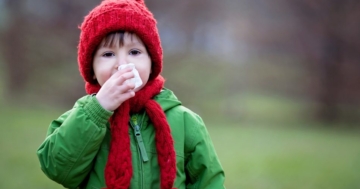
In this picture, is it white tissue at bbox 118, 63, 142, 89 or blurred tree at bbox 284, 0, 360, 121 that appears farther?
blurred tree at bbox 284, 0, 360, 121

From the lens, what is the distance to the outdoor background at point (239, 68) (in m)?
5.12

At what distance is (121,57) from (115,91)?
0.14 meters

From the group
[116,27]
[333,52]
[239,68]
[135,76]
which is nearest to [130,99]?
[135,76]

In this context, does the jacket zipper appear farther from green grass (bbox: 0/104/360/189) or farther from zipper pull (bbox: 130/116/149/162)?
green grass (bbox: 0/104/360/189)

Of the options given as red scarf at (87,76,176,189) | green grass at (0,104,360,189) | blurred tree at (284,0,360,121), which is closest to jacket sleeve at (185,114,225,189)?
red scarf at (87,76,176,189)

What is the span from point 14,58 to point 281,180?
10.6ft

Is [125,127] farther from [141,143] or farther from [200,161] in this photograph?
[200,161]

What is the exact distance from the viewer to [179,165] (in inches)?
60.5

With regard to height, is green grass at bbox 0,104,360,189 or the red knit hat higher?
the red knit hat

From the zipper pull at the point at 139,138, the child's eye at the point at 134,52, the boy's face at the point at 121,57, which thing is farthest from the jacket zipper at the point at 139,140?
the child's eye at the point at 134,52

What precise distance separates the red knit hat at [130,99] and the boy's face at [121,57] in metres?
0.02

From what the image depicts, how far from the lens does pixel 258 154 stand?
4.67m

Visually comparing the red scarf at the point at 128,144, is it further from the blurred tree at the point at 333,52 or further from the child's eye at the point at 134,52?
the blurred tree at the point at 333,52

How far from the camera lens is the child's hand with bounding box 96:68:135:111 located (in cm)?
139
